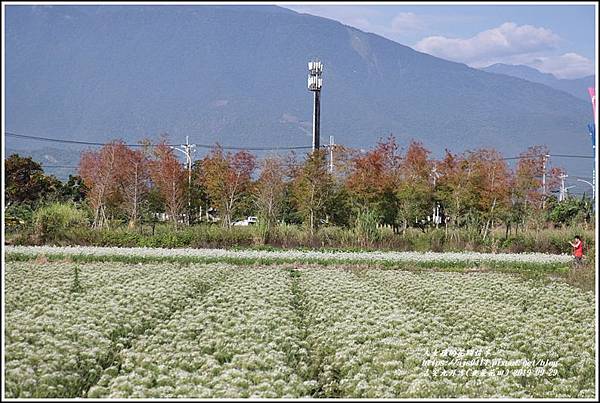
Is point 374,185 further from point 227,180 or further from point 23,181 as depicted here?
point 23,181

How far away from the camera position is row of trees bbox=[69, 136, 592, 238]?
29.2 metres

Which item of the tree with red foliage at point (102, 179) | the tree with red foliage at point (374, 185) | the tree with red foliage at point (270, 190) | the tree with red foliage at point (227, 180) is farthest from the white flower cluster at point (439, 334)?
the tree with red foliage at point (102, 179)

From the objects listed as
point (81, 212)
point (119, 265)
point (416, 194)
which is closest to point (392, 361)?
point (119, 265)

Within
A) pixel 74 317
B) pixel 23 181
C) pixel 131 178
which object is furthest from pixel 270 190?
pixel 74 317

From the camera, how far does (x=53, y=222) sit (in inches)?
1006

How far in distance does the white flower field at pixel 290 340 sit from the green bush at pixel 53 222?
428 inches

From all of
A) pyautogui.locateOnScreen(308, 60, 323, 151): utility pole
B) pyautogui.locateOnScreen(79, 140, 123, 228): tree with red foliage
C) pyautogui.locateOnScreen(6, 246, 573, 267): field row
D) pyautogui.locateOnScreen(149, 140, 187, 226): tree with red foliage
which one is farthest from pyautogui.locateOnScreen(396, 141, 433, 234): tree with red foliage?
pyautogui.locateOnScreen(308, 60, 323, 151): utility pole

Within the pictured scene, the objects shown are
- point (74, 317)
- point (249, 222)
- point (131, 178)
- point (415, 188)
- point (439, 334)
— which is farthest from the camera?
point (249, 222)

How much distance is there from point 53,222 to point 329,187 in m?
9.91

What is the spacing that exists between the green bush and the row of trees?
1.94 m

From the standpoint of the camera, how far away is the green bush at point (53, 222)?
24.8m

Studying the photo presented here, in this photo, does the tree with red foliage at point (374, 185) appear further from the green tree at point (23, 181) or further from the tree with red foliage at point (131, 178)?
the green tree at point (23, 181)

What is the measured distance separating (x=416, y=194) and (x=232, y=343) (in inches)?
843

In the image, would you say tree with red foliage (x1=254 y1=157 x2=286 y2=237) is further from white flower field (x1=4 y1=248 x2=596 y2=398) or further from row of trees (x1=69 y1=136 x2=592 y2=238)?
white flower field (x1=4 y1=248 x2=596 y2=398)
